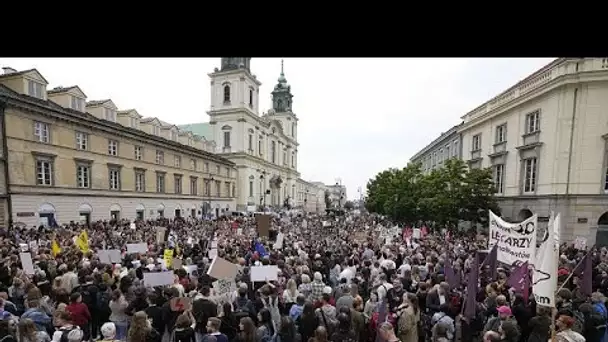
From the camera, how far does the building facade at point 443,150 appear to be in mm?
38625

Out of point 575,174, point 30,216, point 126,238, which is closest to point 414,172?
point 575,174

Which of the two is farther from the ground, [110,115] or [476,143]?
[110,115]

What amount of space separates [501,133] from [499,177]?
365 cm

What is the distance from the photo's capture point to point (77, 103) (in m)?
30.8

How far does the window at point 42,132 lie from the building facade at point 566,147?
34298 millimetres

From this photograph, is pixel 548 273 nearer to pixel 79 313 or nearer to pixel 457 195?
pixel 79 313

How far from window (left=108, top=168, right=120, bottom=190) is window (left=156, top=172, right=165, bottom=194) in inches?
247

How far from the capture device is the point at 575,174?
2147 cm

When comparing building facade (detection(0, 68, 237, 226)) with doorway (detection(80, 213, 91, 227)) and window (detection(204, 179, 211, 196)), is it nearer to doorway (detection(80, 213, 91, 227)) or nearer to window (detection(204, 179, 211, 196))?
doorway (detection(80, 213, 91, 227))

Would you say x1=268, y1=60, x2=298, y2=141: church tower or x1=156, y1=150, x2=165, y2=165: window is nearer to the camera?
x1=156, y1=150, x2=165, y2=165: window

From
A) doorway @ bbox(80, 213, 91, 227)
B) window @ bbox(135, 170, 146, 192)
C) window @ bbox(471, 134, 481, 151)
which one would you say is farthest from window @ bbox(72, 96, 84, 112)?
window @ bbox(471, 134, 481, 151)

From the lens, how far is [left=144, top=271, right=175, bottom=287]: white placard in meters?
7.12

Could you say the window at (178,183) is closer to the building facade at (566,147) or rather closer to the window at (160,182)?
the window at (160,182)

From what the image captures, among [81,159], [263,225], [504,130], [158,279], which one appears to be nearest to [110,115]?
[81,159]
